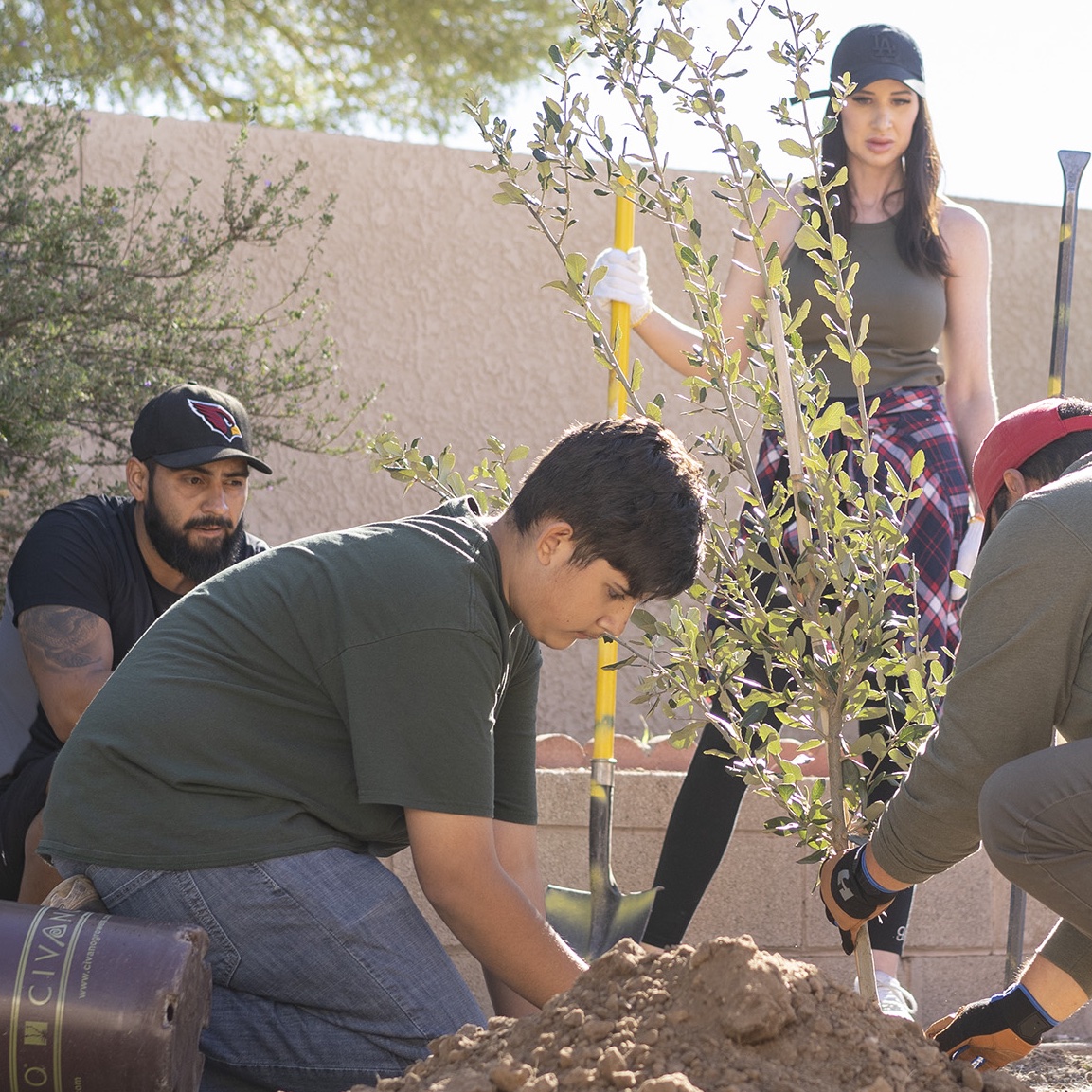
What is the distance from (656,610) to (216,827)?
2823 millimetres

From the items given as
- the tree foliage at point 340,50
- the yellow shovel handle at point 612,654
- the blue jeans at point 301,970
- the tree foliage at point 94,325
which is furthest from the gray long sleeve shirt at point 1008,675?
the tree foliage at point 340,50

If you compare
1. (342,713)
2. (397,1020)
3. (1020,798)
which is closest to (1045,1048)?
(1020,798)

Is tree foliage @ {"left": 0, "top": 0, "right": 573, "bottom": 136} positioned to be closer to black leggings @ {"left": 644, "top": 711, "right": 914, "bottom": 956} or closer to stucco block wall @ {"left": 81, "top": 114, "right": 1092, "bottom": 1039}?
stucco block wall @ {"left": 81, "top": 114, "right": 1092, "bottom": 1039}

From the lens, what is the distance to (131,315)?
3.72m

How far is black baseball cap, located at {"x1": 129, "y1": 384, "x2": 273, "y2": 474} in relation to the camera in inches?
125

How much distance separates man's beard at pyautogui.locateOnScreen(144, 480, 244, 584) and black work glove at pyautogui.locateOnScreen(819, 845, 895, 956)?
1.56 m

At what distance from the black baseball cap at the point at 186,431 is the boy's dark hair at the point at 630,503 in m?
1.26

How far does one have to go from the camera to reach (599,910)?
10.5 ft

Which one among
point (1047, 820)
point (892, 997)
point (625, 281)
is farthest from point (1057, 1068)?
point (625, 281)

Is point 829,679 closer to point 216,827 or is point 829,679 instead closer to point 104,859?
point 216,827

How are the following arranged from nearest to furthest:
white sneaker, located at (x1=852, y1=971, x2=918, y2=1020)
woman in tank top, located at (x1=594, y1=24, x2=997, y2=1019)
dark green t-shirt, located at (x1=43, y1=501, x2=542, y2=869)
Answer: dark green t-shirt, located at (x1=43, y1=501, x2=542, y2=869) → white sneaker, located at (x1=852, y1=971, x2=918, y2=1020) → woman in tank top, located at (x1=594, y1=24, x2=997, y2=1019)

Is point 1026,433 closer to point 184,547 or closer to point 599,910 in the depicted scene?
point 599,910

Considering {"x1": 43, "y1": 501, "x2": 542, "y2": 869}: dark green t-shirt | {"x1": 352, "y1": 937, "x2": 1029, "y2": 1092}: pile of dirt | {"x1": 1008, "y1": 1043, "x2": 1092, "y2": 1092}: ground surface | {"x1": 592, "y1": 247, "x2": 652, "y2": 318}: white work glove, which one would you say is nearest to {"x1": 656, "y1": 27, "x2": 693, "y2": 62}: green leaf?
{"x1": 43, "y1": 501, "x2": 542, "y2": 869}: dark green t-shirt

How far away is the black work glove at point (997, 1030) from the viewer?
2.12 meters
